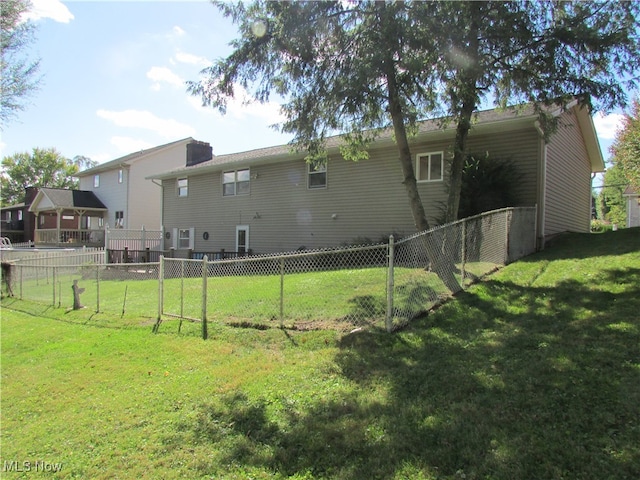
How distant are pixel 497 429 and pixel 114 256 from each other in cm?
2032

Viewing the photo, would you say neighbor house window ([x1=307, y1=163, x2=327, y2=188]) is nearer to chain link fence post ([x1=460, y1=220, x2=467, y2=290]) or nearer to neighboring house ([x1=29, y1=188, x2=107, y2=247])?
chain link fence post ([x1=460, y1=220, x2=467, y2=290])

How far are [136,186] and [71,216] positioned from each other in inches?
331

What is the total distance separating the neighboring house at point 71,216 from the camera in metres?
26.6

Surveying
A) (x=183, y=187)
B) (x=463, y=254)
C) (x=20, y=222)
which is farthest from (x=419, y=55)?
(x=20, y=222)

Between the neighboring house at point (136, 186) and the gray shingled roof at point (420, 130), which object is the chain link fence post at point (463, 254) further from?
the neighboring house at point (136, 186)

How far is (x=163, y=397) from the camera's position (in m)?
4.40

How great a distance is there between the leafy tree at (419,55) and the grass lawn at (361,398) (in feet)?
10.8

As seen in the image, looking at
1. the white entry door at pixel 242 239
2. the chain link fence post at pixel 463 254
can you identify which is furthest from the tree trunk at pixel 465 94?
the white entry door at pixel 242 239

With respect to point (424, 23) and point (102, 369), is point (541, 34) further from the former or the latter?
point (102, 369)

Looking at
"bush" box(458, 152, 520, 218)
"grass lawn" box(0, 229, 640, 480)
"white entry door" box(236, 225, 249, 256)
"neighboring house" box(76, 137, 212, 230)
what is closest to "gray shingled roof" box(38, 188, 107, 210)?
"neighboring house" box(76, 137, 212, 230)

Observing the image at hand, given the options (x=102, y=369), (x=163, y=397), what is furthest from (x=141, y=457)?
(x=102, y=369)

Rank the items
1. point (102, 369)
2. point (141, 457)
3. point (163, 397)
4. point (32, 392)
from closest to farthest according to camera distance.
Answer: point (141, 457), point (163, 397), point (32, 392), point (102, 369)

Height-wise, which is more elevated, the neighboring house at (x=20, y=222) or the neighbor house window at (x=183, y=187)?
the neighbor house window at (x=183, y=187)

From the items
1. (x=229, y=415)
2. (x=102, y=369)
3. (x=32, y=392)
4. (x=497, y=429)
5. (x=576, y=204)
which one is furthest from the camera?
(x=576, y=204)
